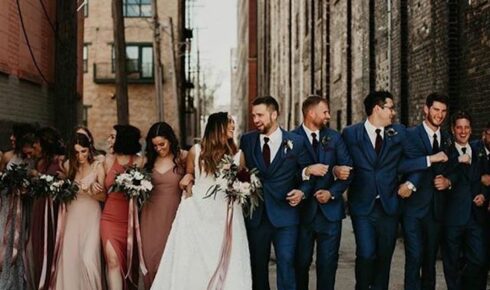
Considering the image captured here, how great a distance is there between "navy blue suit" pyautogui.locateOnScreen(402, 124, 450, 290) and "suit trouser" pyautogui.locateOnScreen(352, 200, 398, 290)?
18cm

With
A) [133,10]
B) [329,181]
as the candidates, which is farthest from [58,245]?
[133,10]

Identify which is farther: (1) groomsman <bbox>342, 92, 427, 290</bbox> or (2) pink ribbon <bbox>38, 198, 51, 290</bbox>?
(2) pink ribbon <bbox>38, 198, 51, 290</bbox>

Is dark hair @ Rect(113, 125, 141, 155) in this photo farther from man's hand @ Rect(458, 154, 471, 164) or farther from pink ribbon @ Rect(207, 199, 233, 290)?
man's hand @ Rect(458, 154, 471, 164)

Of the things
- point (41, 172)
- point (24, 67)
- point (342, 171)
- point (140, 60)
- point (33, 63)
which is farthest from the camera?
point (140, 60)

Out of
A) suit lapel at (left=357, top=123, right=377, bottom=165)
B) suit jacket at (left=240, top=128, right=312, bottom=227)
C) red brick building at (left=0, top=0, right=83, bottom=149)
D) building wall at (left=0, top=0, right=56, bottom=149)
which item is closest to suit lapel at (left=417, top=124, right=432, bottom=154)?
suit lapel at (left=357, top=123, right=377, bottom=165)

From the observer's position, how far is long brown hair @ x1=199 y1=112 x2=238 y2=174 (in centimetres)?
802

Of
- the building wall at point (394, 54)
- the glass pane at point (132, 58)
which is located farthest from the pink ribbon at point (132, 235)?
the glass pane at point (132, 58)

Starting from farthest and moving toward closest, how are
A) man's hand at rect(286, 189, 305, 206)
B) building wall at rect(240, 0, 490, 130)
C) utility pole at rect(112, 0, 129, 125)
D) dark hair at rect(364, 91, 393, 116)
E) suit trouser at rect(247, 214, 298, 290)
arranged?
1. utility pole at rect(112, 0, 129, 125)
2. building wall at rect(240, 0, 490, 130)
3. dark hair at rect(364, 91, 393, 116)
4. suit trouser at rect(247, 214, 298, 290)
5. man's hand at rect(286, 189, 305, 206)

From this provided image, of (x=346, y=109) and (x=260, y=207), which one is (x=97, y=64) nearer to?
(x=346, y=109)

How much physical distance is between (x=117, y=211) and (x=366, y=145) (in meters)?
2.65

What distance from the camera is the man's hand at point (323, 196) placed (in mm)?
8195

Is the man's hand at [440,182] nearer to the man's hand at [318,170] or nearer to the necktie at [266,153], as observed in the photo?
the man's hand at [318,170]

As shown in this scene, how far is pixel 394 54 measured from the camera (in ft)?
53.3

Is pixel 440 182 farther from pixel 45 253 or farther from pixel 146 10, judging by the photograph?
pixel 146 10
